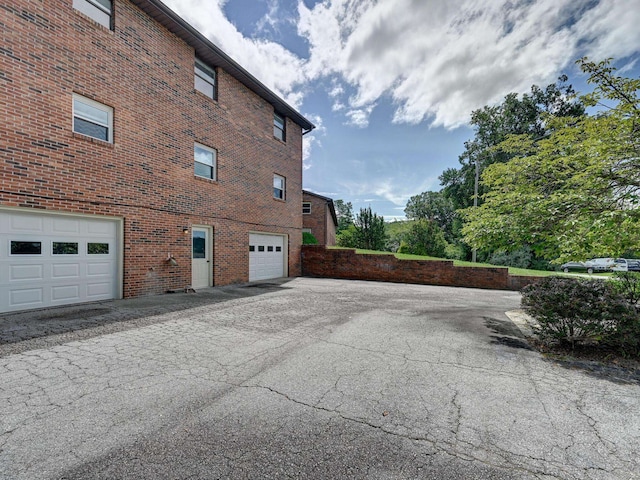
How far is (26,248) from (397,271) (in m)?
13.3

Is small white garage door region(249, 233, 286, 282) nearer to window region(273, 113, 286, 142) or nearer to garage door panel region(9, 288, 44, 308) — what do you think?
window region(273, 113, 286, 142)

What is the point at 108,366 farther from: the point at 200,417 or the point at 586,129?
the point at 586,129

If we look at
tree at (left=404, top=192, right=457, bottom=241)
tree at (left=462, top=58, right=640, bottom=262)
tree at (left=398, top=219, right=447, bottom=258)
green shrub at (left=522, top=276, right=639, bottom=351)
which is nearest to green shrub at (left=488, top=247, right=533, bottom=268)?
tree at (left=398, top=219, right=447, bottom=258)

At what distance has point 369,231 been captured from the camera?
2836cm

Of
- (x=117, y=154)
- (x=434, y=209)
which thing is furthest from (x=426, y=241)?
(x=434, y=209)

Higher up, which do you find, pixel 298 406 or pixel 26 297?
pixel 26 297

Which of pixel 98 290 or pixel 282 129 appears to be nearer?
pixel 98 290

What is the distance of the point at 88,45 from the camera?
7371 mm

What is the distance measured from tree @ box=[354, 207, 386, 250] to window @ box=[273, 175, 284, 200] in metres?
14.6

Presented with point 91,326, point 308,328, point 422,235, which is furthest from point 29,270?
point 422,235

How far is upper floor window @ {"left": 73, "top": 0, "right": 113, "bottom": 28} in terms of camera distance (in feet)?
24.1

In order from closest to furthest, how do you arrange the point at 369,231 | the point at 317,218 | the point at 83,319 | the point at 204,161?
the point at 83,319
the point at 204,161
the point at 317,218
the point at 369,231

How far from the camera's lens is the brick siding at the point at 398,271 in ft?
43.7

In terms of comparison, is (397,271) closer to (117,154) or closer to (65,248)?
(117,154)
